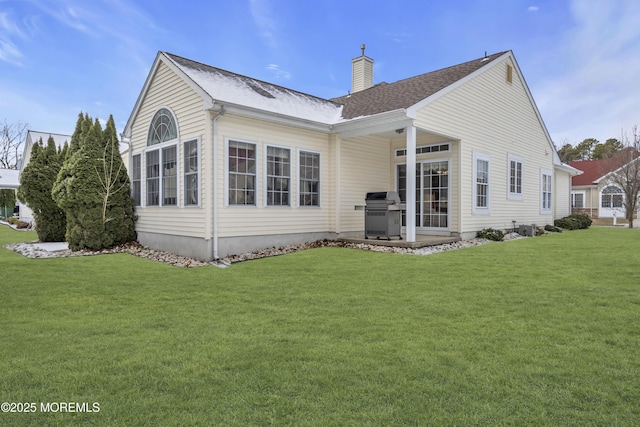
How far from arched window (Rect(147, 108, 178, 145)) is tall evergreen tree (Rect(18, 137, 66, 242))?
15.9ft

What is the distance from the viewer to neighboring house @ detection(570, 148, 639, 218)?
88.0 feet

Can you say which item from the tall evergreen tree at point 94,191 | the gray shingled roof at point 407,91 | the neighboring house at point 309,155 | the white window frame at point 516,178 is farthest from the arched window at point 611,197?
the tall evergreen tree at point 94,191

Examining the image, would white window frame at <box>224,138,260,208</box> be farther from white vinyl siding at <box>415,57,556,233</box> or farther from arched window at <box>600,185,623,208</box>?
arched window at <box>600,185,623,208</box>

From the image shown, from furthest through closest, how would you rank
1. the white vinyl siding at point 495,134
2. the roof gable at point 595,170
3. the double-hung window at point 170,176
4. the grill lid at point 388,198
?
the roof gable at point 595,170
the white vinyl siding at point 495,134
the grill lid at point 388,198
the double-hung window at point 170,176

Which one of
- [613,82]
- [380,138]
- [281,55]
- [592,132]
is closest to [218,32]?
Answer: [281,55]

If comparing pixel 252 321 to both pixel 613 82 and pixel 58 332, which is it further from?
pixel 613 82

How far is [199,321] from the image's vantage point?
405 cm

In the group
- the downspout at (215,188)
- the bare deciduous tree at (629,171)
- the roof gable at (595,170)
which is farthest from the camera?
the roof gable at (595,170)

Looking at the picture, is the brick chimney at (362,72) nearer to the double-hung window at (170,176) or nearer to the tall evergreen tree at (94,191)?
the double-hung window at (170,176)

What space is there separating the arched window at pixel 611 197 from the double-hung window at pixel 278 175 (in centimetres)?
2722

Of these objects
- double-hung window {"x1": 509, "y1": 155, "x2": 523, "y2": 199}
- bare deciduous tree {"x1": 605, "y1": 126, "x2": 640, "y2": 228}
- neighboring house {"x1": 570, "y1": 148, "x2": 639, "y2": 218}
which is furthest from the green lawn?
neighboring house {"x1": 570, "y1": 148, "x2": 639, "y2": 218}

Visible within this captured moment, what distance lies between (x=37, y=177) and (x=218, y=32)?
7.89 meters

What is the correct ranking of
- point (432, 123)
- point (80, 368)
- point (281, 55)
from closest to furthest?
point (80, 368)
point (432, 123)
point (281, 55)

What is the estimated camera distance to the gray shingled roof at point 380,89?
10.5 metres
